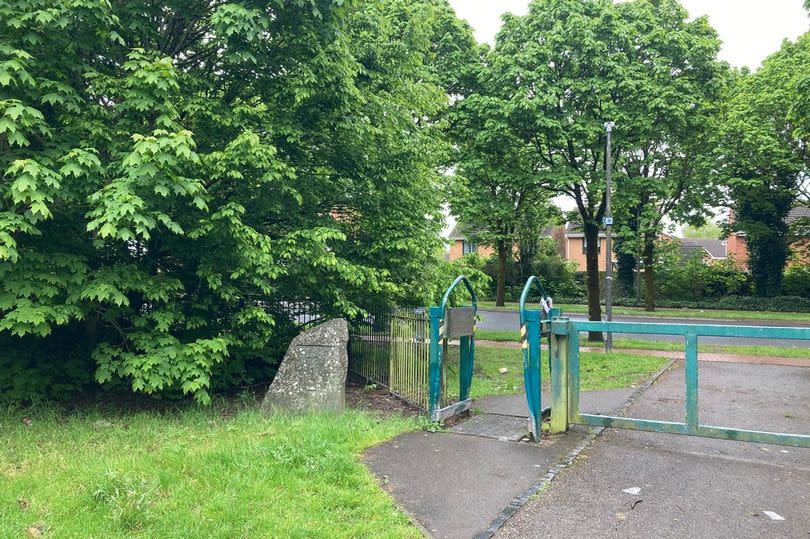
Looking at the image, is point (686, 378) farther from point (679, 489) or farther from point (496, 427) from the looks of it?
point (496, 427)

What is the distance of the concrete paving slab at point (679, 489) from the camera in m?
3.77

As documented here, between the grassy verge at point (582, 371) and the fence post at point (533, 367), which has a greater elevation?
the fence post at point (533, 367)

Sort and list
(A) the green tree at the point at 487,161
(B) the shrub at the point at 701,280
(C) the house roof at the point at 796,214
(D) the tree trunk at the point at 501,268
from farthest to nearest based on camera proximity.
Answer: (B) the shrub at the point at 701,280 → (C) the house roof at the point at 796,214 → (D) the tree trunk at the point at 501,268 → (A) the green tree at the point at 487,161

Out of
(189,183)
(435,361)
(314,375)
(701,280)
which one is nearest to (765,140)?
(701,280)

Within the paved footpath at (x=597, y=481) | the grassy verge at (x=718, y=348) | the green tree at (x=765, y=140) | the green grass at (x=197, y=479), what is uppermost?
the green tree at (x=765, y=140)

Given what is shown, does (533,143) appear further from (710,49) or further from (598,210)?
(710,49)

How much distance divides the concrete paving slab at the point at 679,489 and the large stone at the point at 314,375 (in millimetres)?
3074

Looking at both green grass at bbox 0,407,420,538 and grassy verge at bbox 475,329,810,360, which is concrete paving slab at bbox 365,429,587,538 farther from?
grassy verge at bbox 475,329,810,360

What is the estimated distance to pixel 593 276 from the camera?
1577cm

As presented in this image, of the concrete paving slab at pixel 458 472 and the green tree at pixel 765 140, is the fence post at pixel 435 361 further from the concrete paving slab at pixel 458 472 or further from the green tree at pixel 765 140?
the green tree at pixel 765 140

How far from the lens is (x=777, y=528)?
3.74m

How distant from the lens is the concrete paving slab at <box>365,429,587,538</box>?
3.94 metres

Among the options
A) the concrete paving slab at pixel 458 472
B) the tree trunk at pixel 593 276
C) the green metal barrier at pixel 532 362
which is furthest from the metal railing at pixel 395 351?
the tree trunk at pixel 593 276

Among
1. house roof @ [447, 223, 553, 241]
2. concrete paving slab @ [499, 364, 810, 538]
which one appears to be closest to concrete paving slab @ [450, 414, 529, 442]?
concrete paving slab @ [499, 364, 810, 538]
